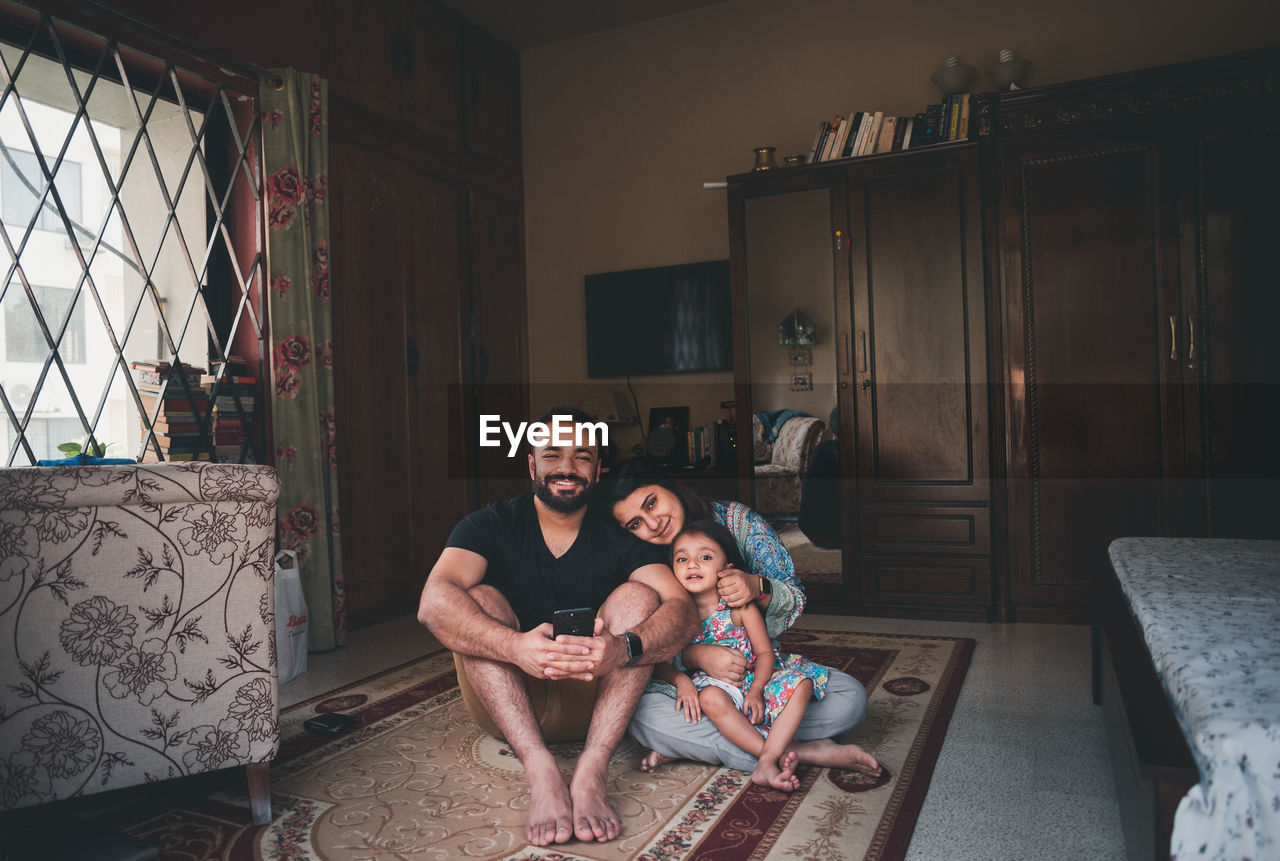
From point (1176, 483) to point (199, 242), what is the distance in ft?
12.1

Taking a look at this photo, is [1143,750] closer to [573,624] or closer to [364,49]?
[573,624]

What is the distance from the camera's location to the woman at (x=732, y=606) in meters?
1.86

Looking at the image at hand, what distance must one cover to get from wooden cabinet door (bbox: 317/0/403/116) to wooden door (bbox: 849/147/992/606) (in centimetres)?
207

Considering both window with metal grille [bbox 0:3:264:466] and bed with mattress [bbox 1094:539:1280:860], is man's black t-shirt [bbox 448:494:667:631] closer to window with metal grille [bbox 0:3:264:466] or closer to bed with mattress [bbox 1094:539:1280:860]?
bed with mattress [bbox 1094:539:1280:860]

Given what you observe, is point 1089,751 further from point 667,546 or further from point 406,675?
point 406,675

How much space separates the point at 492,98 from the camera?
14.6ft

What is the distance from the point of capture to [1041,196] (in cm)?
318

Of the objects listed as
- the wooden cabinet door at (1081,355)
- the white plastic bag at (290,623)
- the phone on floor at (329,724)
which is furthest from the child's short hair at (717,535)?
the wooden cabinet door at (1081,355)

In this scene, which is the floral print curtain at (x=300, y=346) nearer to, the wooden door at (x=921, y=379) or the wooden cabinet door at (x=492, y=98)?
the wooden cabinet door at (x=492, y=98)

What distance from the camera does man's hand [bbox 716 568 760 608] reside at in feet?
6.02

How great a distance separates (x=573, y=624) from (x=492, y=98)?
3.55 metres

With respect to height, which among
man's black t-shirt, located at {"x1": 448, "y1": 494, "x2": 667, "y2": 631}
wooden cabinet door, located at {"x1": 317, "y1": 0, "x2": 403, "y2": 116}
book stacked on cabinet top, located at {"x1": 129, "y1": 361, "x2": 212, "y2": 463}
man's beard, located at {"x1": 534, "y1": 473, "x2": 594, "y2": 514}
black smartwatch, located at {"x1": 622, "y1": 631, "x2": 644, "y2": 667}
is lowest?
black smartwatch, located at {"x1": 622, "y1": 631, "x2": 644, "y2": 667}

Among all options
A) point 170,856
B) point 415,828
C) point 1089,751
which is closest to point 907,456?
point 1089,751

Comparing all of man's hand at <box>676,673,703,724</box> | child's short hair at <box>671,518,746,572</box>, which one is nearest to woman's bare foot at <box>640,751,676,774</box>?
man's hand at <box>676,673,703,724</box>
